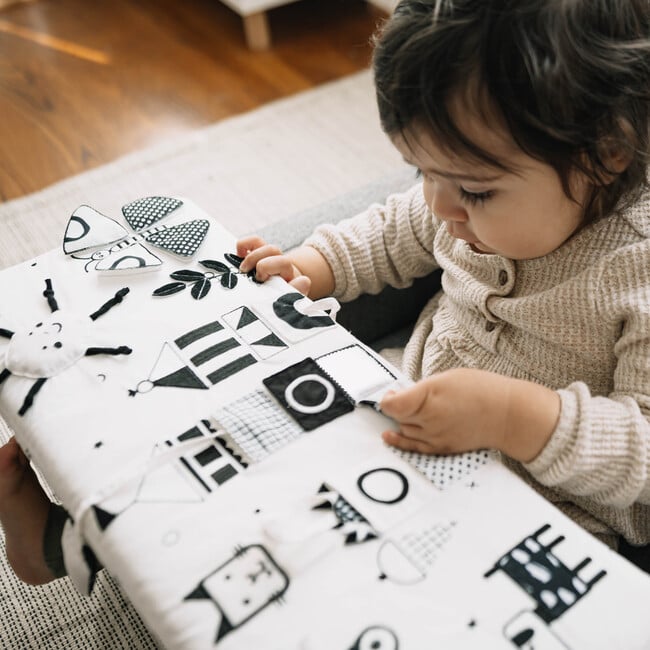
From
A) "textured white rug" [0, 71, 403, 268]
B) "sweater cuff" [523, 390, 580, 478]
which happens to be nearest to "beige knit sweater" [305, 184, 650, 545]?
"sweater cuff" [523, 390, 580, 478]

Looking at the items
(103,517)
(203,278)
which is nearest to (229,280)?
(203,278)

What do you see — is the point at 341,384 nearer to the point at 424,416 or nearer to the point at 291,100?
the point at 424,416

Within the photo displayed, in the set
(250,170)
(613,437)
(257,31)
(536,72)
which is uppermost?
(536,72)

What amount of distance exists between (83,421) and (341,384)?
18 cm

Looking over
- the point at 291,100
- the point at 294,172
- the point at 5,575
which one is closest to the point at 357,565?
the point at 5,575

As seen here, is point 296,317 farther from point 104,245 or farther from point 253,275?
point 104,245

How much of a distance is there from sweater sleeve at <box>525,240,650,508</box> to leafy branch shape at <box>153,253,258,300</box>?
11.0 inches

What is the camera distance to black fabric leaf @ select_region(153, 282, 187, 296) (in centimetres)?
59

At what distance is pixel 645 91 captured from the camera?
1.59ft

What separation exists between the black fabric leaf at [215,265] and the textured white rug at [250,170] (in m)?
0.54

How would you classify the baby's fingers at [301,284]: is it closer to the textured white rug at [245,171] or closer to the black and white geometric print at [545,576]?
the black and white geometric print at [545,576]

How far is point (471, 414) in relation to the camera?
491mm

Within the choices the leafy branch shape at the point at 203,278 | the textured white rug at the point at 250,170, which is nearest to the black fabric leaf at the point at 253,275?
the leafy branch shape at the point at 203,278

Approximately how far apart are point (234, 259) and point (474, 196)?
8.7 inches
